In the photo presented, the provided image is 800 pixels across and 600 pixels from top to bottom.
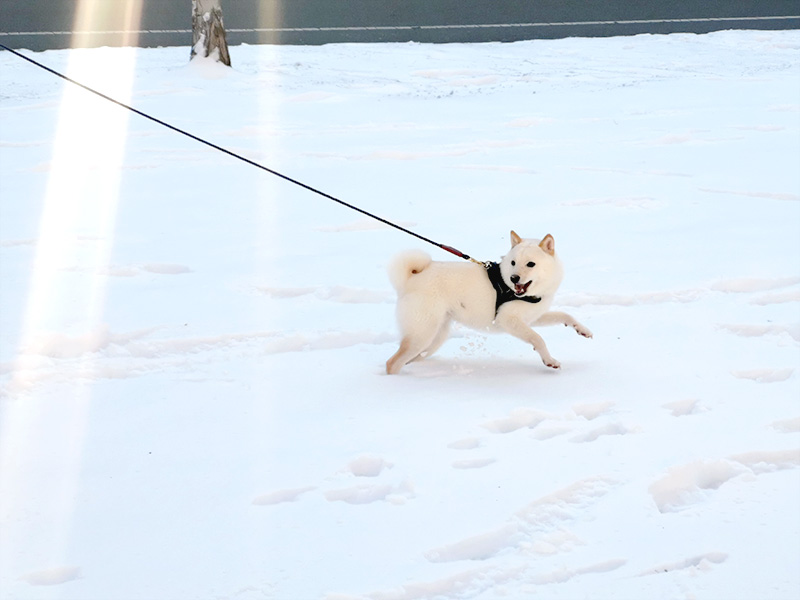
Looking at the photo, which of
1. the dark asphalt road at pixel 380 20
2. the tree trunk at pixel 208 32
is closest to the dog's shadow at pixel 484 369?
the tree trunk at pixel 208 32

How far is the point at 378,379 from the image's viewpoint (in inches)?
194

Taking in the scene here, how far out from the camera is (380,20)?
17.4 metres

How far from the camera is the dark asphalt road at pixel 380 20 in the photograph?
1574 cm

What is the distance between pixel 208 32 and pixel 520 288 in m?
9.18

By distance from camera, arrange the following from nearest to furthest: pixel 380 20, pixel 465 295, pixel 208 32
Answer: pixel 465 295
pixel 208 32
pixel 380 20

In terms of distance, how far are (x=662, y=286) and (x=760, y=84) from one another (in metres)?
7.70

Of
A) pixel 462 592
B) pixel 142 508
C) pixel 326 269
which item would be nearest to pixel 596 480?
pixel 462 592

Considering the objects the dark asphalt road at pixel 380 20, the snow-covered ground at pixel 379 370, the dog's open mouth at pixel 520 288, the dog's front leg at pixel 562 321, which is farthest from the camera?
the dark asphalt road at pixel 380 20

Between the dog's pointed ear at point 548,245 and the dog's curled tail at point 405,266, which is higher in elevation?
the dog's pointed ear at point 548,245

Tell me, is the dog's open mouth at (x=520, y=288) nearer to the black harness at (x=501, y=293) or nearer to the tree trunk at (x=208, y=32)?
the black harness at (x=501, y=293)

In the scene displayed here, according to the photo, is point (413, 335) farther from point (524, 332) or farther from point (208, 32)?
point (208, 32)

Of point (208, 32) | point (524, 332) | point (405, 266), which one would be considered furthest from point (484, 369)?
point (208, 32)

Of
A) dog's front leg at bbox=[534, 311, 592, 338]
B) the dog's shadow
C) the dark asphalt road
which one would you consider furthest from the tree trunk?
dog's front leg at bbox=[534, 311, 592, 338]

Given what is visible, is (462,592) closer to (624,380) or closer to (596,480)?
(596,480)
